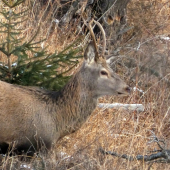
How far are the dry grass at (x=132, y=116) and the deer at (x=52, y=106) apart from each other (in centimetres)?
27

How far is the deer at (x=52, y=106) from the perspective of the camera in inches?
198

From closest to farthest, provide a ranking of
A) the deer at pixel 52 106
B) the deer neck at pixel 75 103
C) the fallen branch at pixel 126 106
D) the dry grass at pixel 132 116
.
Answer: the dry grass at pixel 132 116 → the deer at pixel 52 106 → the deer neck at pixel 75 103 → the fallen branch at pixel 126 106

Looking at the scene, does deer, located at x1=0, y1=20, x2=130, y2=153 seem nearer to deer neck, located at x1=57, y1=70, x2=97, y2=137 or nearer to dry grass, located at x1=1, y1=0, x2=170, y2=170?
deer neck, located at x1=57, y1=70, x2=97, y2=137

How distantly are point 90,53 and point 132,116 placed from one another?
5.44 feet

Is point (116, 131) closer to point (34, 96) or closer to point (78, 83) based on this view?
point (78, 83)

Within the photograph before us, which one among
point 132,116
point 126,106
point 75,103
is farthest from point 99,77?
point 126,106

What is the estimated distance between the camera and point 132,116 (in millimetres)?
6703

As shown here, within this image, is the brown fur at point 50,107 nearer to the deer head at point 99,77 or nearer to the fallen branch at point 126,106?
the deer head at point 99,77

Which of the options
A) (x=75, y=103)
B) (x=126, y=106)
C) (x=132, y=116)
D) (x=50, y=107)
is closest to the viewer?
(x=50, y=107)

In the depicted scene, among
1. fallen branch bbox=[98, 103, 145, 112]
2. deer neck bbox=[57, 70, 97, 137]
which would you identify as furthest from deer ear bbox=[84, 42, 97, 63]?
fallen branch bbox=[98, 103, 145, 112]

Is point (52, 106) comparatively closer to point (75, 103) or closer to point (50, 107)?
point (50, 107)

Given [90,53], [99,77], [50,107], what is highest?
[90,53]

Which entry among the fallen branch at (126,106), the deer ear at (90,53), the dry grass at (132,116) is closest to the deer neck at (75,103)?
the deer ear at (90,53)

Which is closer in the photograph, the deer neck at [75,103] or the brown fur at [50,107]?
the brown fur at [50,107]
